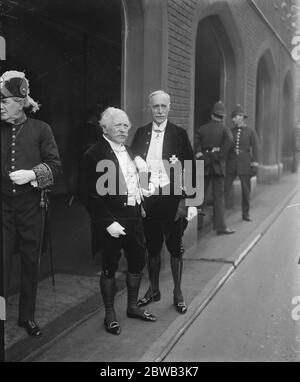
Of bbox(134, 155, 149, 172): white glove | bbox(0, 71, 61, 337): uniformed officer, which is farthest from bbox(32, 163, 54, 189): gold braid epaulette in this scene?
bbox(134, 155, 149, 172): white glove

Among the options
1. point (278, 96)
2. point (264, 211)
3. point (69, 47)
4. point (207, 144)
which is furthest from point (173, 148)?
point (278, 96)

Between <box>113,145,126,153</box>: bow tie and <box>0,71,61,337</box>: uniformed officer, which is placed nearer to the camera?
<box>0,71,61,337</box>: uniformed officer

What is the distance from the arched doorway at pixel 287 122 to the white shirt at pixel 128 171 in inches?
562

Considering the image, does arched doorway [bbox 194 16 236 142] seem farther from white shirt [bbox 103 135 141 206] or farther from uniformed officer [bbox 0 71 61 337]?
uniformed officer [bbox 0 71 61 337]

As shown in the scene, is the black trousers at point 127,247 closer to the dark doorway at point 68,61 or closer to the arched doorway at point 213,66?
the dark doorway at point 68,61

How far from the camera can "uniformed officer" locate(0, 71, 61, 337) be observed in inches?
156

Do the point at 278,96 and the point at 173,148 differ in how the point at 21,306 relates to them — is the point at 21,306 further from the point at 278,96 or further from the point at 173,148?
the point at 278,96

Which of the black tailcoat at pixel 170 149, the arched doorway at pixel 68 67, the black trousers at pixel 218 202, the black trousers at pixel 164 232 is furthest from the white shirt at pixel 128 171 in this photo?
the black trousers at pixel 218 202

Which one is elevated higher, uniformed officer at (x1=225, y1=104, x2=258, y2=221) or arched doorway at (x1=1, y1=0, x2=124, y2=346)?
arched doorway at (x1=1, y1=0, x2=124, y2=346)

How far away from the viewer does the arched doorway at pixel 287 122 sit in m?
18.2

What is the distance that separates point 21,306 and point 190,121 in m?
3.84

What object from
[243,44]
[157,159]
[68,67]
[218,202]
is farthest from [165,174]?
[68,67]

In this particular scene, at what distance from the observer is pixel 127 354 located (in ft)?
12.7

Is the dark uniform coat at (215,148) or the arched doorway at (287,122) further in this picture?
the arched doorway at (287,122)
